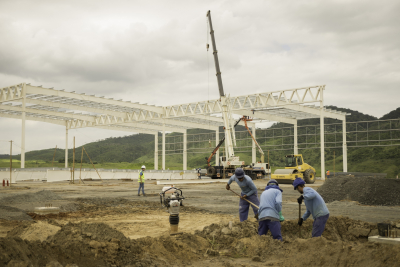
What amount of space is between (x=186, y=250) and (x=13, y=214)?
27.7 ft

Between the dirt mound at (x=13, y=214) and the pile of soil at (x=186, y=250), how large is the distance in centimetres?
619

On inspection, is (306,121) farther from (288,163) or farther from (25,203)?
(25,203)

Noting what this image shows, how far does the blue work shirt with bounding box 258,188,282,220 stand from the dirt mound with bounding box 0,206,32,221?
8671 mm

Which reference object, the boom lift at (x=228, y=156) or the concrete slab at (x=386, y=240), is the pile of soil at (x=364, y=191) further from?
the boom lift at (x=228, y=156)

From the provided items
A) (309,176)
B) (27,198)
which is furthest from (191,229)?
(309,176)

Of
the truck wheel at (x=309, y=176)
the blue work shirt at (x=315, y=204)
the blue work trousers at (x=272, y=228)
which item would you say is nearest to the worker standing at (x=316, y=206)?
the blue work shirt at (x=315, y=204)

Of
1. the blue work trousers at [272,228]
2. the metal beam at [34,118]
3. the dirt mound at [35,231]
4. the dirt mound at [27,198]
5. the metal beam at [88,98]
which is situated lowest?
the dirt mound at [27,198]

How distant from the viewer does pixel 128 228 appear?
1070 cm

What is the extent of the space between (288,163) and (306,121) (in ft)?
205

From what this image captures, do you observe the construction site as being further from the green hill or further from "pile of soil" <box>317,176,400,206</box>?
the green hill

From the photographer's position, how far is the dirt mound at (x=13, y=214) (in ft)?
39.9

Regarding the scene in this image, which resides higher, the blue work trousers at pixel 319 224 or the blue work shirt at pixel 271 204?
the blue work shirt at pixel 271 204

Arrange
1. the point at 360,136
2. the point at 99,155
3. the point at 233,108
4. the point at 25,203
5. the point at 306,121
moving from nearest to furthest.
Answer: the point at 25,203, the point at 233,108, the point at 360,136, the point at 306,121, the point at 99,155

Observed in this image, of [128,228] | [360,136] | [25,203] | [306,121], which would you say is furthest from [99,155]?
[128,228]
